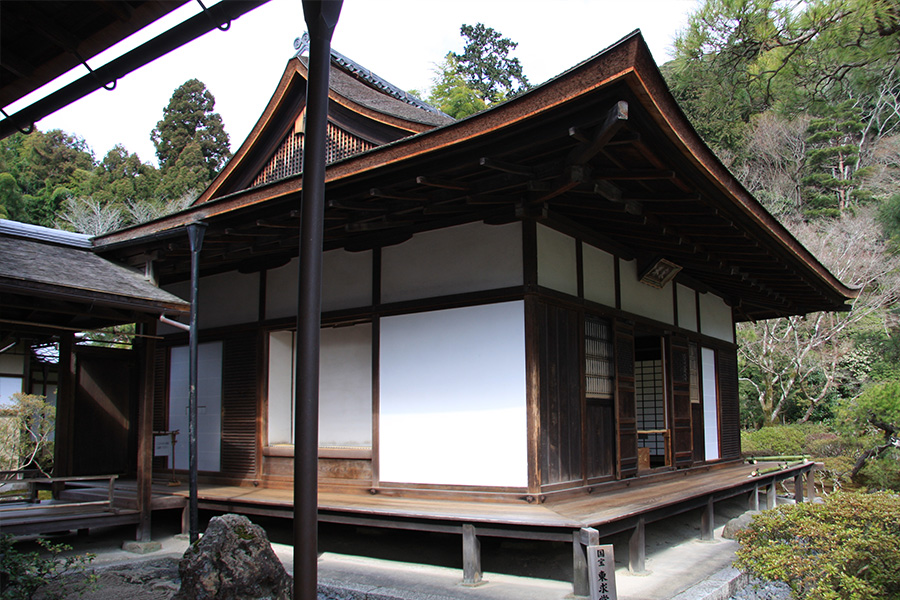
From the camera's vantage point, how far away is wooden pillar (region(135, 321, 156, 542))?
7.37 m

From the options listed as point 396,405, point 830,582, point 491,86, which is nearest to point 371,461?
point 396,405

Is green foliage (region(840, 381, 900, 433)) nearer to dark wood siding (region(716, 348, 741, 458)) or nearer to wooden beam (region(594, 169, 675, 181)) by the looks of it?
dark wood siding (region(716, 348, 741, 458))

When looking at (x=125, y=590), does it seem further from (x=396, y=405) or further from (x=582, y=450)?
(x=582, y=450)

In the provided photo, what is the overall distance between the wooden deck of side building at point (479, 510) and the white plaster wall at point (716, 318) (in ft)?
9.28

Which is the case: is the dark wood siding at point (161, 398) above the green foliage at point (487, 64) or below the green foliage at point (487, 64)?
below

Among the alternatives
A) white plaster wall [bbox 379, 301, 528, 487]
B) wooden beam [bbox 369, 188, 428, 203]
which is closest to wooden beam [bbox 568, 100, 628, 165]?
wooden beam [bbox 369, 188, 428, 203]

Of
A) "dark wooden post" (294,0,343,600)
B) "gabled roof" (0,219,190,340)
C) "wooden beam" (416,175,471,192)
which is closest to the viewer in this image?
"dark wooden post" (294,0,343,600)

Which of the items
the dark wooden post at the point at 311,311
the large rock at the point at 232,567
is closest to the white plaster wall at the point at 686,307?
the large rock at the point at 232,567

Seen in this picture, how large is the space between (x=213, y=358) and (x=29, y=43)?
6.99 m

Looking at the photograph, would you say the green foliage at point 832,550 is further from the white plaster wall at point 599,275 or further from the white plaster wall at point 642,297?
the white plaster wall at point 642,297

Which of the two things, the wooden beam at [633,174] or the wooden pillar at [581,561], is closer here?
the wooden pillar at [581,561]

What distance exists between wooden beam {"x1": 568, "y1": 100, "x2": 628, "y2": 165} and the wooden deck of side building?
2811 mm

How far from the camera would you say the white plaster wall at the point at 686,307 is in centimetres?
1024

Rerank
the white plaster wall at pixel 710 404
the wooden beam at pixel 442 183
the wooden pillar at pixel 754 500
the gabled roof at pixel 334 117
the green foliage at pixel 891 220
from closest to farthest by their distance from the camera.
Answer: the wooden beam at pixel 442 183
the gabled roof at pixel 334 117
the wooden pillar at pixel 754 500
the white plaster wall at pixel 710 404
the green foliage at pixel 891 220
